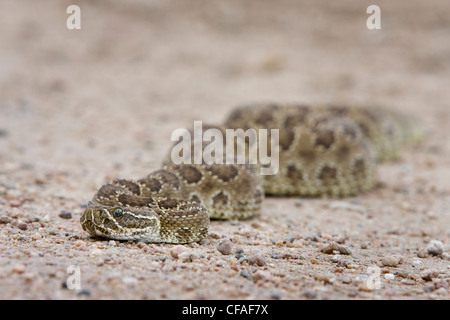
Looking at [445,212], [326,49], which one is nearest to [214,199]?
[445,212]

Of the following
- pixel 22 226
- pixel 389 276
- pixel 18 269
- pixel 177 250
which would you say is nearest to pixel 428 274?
pixel 389 276

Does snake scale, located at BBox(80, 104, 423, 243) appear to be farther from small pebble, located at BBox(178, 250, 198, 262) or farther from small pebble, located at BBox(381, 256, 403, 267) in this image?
small pebble, located at BBox(381, 256, 403, 267)

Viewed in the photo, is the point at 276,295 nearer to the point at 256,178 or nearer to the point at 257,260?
the point at 257,260

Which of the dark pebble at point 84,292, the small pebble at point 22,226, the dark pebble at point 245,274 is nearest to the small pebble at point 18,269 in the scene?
the dark pebble at point 84,292

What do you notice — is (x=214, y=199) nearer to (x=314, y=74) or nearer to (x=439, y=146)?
(x=439, y=146)

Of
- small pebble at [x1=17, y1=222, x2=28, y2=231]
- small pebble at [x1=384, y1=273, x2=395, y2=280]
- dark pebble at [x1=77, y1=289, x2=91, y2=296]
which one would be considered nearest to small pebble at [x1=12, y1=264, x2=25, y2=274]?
dark pebble at [x1=77, y1=289, x2=91, y2=296]
